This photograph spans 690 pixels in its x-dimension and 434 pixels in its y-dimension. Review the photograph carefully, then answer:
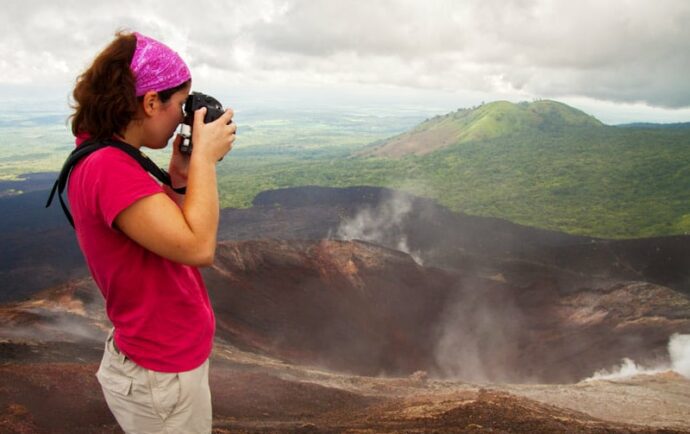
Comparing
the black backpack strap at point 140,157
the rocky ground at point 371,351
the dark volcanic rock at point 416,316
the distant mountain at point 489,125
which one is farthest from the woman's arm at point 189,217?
the distant mountain at point 489,125

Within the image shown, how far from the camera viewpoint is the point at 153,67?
226 cm

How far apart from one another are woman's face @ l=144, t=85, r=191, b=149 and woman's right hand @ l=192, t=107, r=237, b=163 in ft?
0.31

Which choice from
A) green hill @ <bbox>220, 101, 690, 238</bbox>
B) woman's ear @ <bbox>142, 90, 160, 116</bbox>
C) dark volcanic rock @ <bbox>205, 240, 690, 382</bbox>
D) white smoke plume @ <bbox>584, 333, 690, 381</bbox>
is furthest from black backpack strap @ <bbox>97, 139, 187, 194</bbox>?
green hill @ <bbox>220, 101, 690, 238</bbox>

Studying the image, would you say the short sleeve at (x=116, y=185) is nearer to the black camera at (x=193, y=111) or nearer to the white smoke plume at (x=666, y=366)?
the black camera at (x=193, y=111)

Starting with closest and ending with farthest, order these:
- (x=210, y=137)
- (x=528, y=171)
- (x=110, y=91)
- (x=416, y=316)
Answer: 1. (x=110, y=91)
2. (x=210, y=137)
3. (x=416, y=316)
4. (x=528, y=171)

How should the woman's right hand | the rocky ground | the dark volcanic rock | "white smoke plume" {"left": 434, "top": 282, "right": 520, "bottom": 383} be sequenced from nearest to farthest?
the woman's right hand
the rocky ground
the dark volcanic rock
"white smoke plume" {"left": 434, "top": 282, "right": 520, "bottom": 383}

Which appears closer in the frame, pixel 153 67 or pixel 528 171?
pixel 153 67

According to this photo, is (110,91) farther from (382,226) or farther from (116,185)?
(382,226)

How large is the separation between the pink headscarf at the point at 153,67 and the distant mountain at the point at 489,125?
360 ft

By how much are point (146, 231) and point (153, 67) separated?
0.80 meters

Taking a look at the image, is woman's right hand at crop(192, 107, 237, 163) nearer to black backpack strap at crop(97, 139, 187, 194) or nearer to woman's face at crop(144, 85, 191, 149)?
woman's face at crop(144, 85, 191, 149)

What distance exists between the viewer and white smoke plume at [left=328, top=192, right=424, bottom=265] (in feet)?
156

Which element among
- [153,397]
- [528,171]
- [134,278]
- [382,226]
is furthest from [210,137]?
[528,171]

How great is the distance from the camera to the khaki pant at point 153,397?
2422mm
